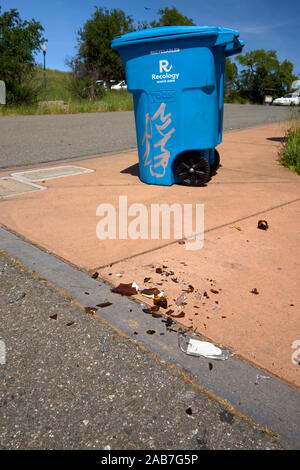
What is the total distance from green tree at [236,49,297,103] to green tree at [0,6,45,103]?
1611 inches

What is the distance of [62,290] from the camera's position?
2.67 meters

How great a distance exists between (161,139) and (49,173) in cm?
195

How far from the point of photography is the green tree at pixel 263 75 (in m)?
58.0

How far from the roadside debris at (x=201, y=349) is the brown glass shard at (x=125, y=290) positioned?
547 mm

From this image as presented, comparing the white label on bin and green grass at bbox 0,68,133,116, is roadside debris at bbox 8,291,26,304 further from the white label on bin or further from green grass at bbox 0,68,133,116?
green grass at bbox 0,68,133,116

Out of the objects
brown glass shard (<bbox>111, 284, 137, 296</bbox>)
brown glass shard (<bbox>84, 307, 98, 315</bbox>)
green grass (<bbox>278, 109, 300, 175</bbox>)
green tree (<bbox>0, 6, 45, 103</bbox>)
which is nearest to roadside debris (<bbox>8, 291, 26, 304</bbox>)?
brown glass shard (<bbox>84, 307, 98, 315</bbox>)

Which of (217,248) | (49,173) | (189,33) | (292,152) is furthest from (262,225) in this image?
(49,173)

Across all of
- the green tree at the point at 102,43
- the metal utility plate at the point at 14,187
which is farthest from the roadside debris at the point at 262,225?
the green tree at the point at 102,43

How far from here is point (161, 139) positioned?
5.00 meters

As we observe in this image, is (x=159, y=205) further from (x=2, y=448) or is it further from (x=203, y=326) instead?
(x=2, y=448)

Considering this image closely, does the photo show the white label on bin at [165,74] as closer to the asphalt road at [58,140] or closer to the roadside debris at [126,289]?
the roadside debris at [126,289]

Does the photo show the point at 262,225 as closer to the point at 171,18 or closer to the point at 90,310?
the point at 90,310

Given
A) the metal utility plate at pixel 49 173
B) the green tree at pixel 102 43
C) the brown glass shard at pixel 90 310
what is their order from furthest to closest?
1. the green tree at pixel 102 43
2. the metal utility plate at pixel 49 173
3. the brown glass shard at pixel 90 310
